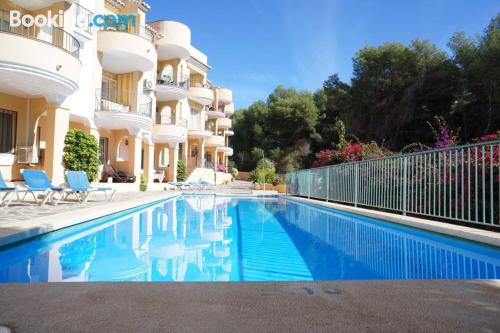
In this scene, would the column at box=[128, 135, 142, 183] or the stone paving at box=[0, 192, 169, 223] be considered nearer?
the stone paving at box=[0, 192, 169, 223]

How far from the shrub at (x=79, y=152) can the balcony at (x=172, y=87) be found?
9.55 m

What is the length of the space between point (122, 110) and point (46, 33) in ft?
15.2

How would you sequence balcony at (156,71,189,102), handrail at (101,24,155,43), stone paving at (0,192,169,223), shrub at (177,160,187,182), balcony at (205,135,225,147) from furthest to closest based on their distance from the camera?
balcony at (205,135,225,147) < shrub at (177,160,187,182) < balcony at (156,71,189,102) < handrail at (101,24,155,43) < stone paving at (0,192,169,223)

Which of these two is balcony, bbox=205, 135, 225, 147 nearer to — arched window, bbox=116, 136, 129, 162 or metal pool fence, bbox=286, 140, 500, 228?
arched window, bbox=116, 136, 129, 162

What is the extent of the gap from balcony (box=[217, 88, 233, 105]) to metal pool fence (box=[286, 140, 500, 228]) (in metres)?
30.4

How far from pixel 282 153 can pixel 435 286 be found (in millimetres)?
36597

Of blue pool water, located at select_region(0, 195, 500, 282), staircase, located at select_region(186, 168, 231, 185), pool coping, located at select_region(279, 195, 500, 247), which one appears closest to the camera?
blue pool water, located at select_region(0, 195, 500, 282)

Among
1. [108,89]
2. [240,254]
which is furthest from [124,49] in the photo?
[240,254]

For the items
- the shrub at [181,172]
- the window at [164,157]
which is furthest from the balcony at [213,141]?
the shrub at [181,172]

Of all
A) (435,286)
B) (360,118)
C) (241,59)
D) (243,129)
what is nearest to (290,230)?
(435,286)

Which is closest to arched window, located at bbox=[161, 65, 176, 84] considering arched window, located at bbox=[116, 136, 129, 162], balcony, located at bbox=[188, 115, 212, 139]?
balcony, located at bbox=[188, 115, 212, 139]

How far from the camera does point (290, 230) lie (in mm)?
7109

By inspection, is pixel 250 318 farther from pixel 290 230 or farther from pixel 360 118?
pixel 360 118

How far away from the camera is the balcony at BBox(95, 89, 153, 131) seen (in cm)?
1495
